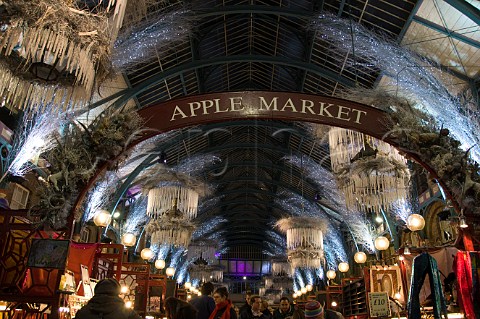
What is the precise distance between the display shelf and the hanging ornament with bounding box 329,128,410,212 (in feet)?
11.0

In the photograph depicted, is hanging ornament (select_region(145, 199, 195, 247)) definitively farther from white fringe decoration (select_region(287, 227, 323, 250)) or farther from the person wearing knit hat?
the person wearing knit hat

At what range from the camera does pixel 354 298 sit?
1405cm

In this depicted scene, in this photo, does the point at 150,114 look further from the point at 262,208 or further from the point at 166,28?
the point at 262,208

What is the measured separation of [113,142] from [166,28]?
13.0 feet

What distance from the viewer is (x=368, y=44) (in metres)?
10.4

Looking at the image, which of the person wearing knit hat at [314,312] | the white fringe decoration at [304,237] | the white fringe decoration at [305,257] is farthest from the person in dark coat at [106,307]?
the white fringe decoration at [305,257]

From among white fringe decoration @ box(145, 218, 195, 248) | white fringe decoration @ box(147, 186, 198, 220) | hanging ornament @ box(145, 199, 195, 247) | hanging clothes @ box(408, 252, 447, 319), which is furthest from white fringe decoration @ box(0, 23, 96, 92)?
white fringe decoration @ box(145, 218, 195, 248)

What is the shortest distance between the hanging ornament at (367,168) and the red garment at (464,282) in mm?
3682

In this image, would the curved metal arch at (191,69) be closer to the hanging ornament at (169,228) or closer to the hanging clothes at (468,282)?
the hanging ornament at (169,228)

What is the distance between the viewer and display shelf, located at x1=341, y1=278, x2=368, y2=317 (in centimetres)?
1302

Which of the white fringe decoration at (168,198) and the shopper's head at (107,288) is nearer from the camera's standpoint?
the shopper's head at (107,288)

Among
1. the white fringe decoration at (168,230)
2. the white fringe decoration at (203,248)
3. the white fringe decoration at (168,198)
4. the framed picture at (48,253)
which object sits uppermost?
the white fringe decoration at (203,248)

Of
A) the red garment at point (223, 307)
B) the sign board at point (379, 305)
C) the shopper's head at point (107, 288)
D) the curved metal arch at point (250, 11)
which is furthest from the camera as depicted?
the curved metal arch at point (250, 11)

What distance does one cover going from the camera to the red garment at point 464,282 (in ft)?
21.5
